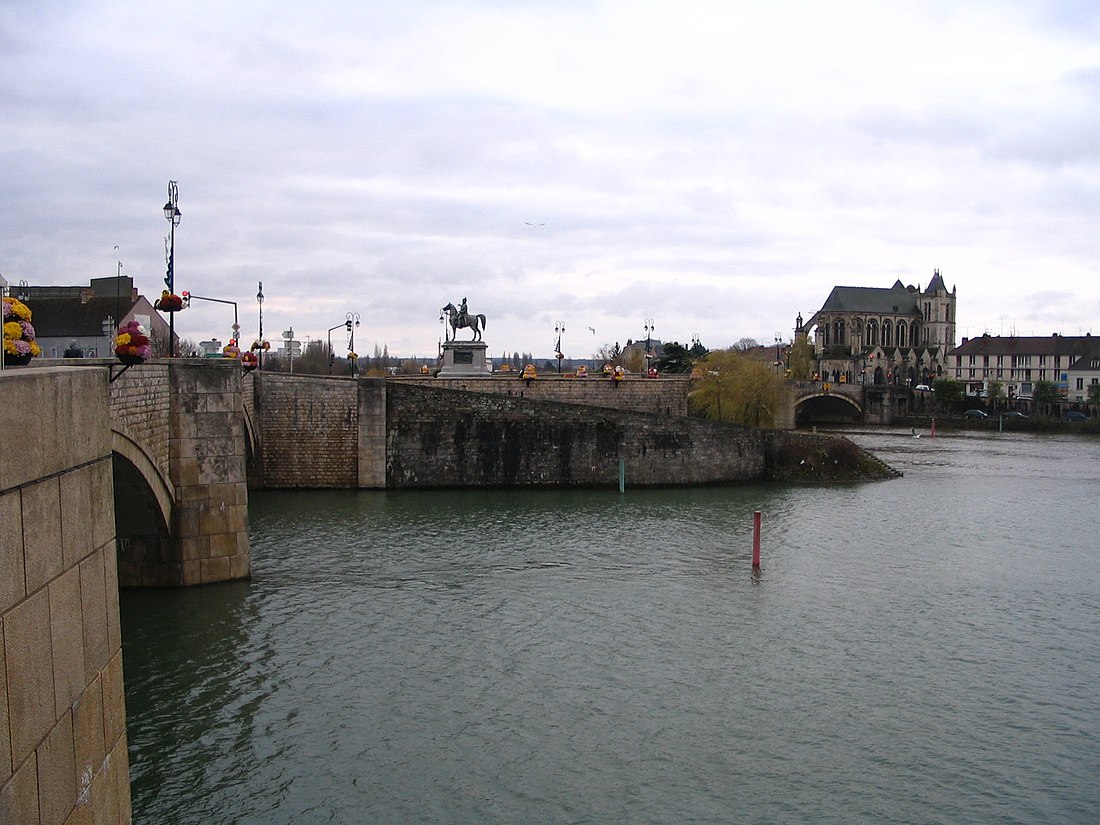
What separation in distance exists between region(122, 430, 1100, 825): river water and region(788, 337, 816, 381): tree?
222 feet

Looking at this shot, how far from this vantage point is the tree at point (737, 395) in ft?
157

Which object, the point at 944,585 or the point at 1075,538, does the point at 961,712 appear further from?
the point at 1075,538

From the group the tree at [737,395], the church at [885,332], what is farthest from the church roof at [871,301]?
the tree at [737,395]

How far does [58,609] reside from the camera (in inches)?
240

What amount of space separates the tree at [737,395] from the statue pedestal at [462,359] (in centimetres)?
1070

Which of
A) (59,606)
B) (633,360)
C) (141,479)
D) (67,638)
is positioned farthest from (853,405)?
(59,606)

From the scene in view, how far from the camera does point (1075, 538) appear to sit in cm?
2777

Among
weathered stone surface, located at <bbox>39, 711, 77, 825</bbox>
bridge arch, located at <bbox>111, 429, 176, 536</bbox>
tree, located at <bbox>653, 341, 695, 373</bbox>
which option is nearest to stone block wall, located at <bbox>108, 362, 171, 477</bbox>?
bridge arch, located at <bbox>111, 429, 176, 536</bbox>

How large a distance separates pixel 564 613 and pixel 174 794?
28.7 feet

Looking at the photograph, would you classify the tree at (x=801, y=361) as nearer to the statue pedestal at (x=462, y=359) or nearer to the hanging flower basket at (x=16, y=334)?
the statue pedestal at (x=462, y=359)

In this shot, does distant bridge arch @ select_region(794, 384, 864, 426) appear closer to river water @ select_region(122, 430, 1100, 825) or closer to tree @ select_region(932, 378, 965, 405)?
tree @ select_region(932, 378, 965, 405)

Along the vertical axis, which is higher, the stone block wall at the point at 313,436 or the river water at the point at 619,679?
the stone block wall at the point at 313,436

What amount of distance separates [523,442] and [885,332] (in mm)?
97762

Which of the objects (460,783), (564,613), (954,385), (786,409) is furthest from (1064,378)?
(460,783)
